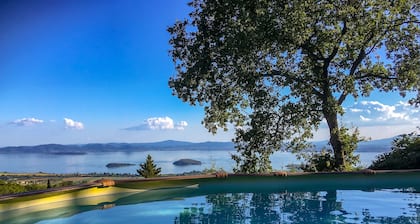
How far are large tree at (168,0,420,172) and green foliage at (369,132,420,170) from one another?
159 centimetres

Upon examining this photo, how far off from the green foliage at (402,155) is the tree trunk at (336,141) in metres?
1.68

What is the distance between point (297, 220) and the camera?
6215mm

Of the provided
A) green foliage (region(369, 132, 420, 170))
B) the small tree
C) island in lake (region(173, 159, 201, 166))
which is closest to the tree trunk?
green foliage (region(369, 132, 420, 170))

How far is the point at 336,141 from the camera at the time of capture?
11.6 metres

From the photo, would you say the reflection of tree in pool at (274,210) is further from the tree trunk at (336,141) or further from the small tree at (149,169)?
the small tree at (149,169)

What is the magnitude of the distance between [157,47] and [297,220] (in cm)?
1303

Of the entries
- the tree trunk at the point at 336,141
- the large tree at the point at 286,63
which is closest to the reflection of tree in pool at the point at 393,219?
the large tree at the point at 286,63

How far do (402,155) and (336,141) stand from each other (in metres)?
2.39

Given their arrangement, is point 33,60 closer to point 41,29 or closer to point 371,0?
point 41,29

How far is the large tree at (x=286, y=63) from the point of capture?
10312mm

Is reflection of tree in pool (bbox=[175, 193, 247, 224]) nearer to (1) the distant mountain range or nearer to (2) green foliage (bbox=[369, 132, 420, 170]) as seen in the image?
(2) green foliage (bbox=[369, 132, 420, 170])

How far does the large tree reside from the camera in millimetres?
10312

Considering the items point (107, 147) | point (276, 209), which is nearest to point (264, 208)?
point (276, 209)

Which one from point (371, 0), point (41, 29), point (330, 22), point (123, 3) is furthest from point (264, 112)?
point (41, 29)
